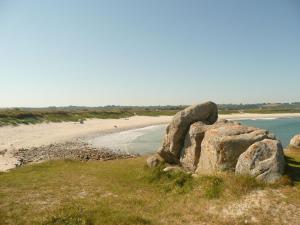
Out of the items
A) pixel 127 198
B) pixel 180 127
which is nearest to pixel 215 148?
pixel 180 127

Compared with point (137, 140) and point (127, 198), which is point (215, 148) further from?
point (137, 140)

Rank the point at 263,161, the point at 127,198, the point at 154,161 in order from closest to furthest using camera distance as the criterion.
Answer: the point at 263,161 < the point at 127,198 < the point at 154,161

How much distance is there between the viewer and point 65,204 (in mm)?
15258

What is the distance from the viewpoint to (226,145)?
18031 millimetres

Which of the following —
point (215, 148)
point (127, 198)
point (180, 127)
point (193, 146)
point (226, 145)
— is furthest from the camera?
point (180, 127)

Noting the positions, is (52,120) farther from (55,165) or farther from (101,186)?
(101,186)

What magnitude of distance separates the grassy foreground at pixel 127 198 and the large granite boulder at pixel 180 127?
10.0 feet

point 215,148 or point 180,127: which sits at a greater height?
point 180,127

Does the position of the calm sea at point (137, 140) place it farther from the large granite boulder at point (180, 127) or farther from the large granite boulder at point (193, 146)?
the large granite boulder at point (193, 146)

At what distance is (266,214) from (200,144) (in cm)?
952

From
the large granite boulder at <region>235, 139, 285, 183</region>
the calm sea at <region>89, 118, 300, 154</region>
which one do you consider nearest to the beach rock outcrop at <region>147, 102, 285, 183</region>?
the large granite boulder at <region>235, 139, 285, 183</region>

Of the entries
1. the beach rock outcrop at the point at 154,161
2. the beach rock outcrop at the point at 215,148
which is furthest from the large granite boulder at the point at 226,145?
the beach rock outcrop at the point at 154,161

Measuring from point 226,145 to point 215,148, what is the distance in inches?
31.4

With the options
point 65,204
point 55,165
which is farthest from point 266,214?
point 55,165
